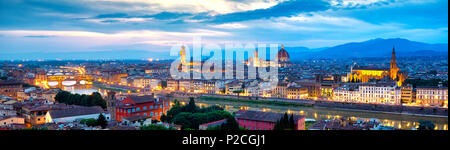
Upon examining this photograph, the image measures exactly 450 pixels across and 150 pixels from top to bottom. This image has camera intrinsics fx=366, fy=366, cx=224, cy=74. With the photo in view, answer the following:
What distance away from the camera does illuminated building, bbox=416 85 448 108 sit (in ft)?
37.9

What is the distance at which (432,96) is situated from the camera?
11.8 meters

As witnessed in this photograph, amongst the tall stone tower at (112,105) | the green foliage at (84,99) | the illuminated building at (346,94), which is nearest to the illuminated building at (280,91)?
the illuminated building at (346,94)

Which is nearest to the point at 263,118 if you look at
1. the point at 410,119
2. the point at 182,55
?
the point at 410,119

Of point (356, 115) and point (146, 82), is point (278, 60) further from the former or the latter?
point (356, 115)

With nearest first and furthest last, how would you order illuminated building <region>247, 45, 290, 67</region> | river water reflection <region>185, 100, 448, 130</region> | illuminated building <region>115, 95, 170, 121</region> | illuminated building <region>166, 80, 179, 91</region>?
1. illuminated building <region>115, 95, 170, 121</region>
2. river water reflection <region>185, 100, 448, 130</region>
3. illuminated building <region>166, 80, 179, 91</region>
4. illuminated building <region>247, 45, 290, 67</region>

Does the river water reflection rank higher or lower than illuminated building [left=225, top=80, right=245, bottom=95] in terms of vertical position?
lower

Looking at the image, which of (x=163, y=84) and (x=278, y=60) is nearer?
(x=163, y=84)

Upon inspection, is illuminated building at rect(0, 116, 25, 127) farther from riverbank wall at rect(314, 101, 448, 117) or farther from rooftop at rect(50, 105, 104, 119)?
riverbank wall at rect(314, 101, 448, 117)

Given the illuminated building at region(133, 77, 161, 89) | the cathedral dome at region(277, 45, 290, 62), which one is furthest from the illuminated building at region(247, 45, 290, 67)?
the illuminated building at region(133, 77, 161, 89)

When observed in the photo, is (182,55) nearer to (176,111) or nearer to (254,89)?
(254,89)

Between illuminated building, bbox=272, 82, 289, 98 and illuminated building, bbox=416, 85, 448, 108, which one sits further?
illuminated building, bbox=272, 82, 289, 98

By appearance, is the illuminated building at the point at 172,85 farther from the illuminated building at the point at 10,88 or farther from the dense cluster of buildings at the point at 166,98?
the illuminated building at the point at 10,88

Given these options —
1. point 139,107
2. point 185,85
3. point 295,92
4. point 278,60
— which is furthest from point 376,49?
point 139,107
